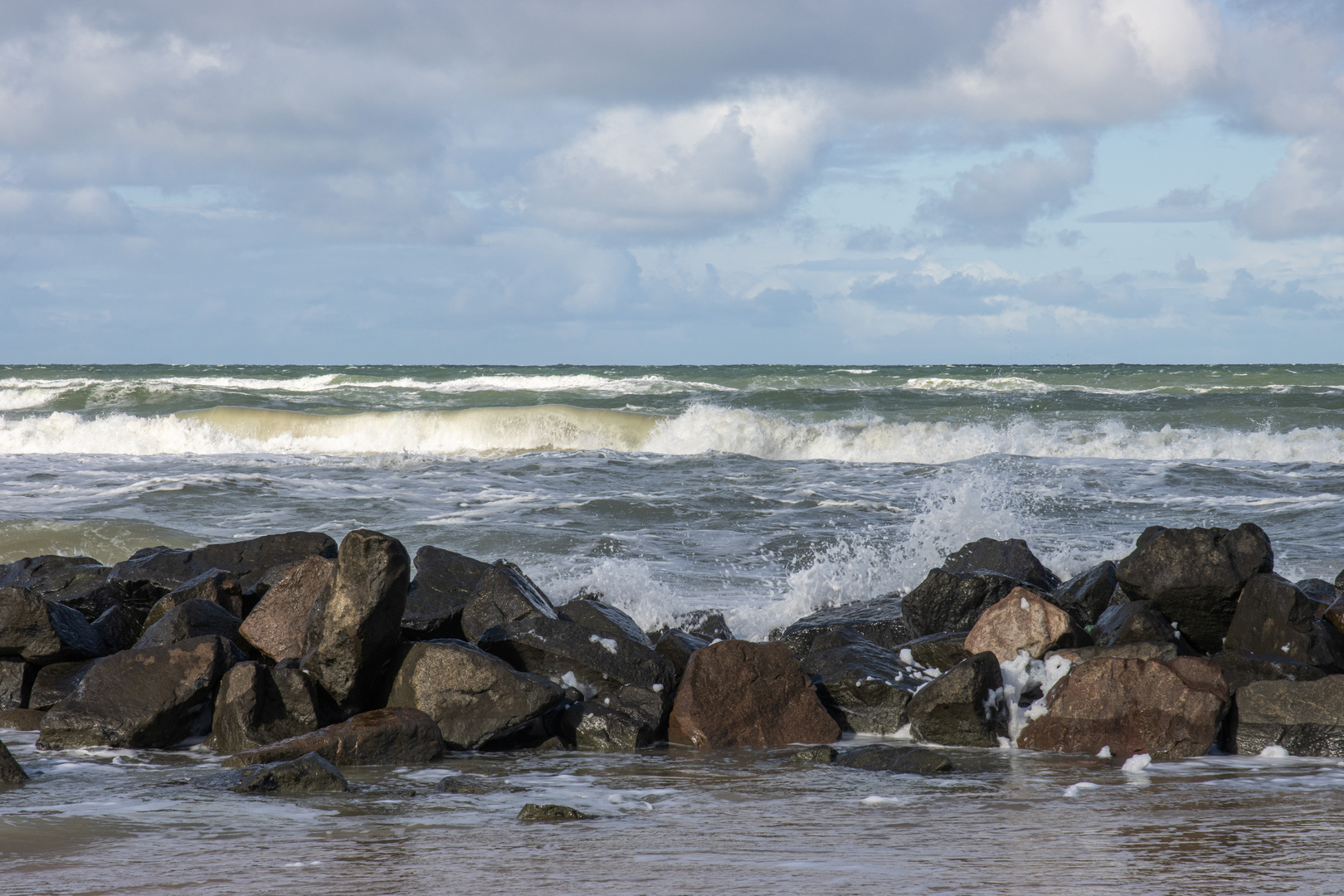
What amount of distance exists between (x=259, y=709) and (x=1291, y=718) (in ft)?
12.6

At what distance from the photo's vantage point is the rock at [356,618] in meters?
4.06

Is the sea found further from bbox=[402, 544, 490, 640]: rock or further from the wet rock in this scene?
bbox=[402, 544, 490, 640]: rock

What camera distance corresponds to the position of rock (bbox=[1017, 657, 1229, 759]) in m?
3.88

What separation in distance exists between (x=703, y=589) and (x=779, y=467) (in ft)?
22.2

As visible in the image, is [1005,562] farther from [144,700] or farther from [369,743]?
[144,700]

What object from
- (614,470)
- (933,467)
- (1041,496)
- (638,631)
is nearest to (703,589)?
(638,631)

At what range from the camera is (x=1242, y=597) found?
15.2 feet

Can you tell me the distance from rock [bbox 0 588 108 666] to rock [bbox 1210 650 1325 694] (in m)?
4.83

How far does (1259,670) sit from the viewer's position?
423cm

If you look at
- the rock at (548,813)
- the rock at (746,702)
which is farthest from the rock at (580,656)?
the rock at (548,813)

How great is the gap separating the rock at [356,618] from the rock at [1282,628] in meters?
3.55

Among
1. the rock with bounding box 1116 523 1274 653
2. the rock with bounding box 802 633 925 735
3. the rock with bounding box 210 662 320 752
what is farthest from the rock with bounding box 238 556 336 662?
the rock with bounding box 1116 523 1274 653

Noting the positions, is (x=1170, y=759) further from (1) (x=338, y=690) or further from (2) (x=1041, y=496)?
(2) (x=1041, y=496)

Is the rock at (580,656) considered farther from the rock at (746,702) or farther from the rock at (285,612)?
the rock at (285,612)
